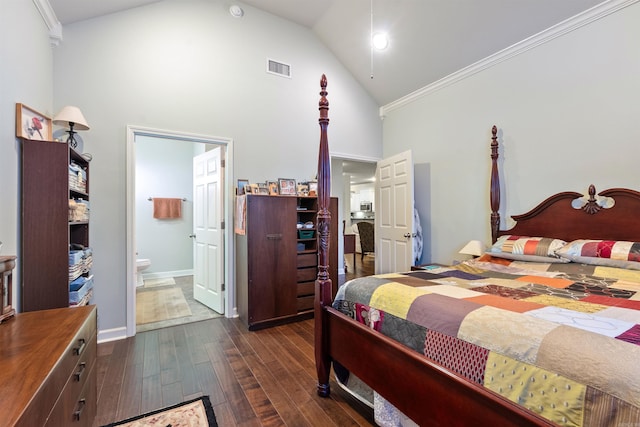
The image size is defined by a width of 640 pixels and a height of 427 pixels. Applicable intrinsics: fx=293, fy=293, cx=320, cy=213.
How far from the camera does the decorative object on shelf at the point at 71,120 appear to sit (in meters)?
2.34

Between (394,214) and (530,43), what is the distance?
7.45ft

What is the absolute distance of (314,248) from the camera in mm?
3504

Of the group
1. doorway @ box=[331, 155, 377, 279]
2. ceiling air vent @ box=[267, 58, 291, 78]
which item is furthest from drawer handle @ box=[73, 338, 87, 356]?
doorway @ box=[331, 155, 377, 279]

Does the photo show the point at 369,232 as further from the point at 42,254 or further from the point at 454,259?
the point at 42,254

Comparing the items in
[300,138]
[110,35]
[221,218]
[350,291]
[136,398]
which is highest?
[110,35]

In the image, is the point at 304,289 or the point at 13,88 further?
the point at 304,289

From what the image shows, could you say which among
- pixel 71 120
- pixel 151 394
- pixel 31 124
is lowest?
pixel 151 394

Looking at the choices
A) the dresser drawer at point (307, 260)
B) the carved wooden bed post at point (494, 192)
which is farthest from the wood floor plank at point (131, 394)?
the carved wooden bed post at point (494, 192)

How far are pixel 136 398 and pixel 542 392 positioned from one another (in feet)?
7.21

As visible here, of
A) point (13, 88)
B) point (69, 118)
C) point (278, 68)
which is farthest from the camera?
point (278, 68)

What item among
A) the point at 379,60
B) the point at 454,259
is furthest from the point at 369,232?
the point at 379,60

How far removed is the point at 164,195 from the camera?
5566 millimetres

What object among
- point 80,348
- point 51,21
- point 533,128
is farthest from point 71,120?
point 533,128

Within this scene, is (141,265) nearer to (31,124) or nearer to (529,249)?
(31,124)
